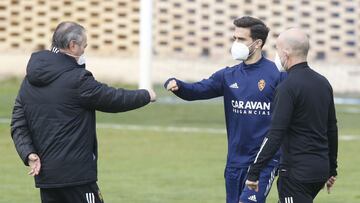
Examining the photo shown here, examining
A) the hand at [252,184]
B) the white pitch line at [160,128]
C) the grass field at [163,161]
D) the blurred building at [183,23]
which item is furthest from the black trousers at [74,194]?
the blurred building at [183,23]

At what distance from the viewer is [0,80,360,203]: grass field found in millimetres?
12914

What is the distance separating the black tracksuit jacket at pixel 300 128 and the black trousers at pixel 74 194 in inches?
45.1

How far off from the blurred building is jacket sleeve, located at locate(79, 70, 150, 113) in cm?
2044

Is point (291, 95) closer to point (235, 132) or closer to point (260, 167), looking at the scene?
point (260, 167)

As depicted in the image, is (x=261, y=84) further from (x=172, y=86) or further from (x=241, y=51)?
(x=172, y=86)

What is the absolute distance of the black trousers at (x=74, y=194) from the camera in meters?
8.41

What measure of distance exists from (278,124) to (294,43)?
601 millimetres

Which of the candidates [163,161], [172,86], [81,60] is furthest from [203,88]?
[163,161]

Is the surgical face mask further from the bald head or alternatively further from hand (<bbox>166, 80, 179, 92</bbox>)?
the bald head

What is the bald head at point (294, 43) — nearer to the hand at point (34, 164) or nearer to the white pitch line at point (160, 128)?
the hand at point (34, 164)

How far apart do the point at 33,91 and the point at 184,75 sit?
20.4 meters

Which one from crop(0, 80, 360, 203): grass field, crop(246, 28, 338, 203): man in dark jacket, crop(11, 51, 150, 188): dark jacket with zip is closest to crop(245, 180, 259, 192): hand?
crop(246, 28, 338, 203): man in dark jacket

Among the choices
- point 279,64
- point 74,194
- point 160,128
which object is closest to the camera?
point 74,194

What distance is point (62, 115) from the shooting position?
8344mm
